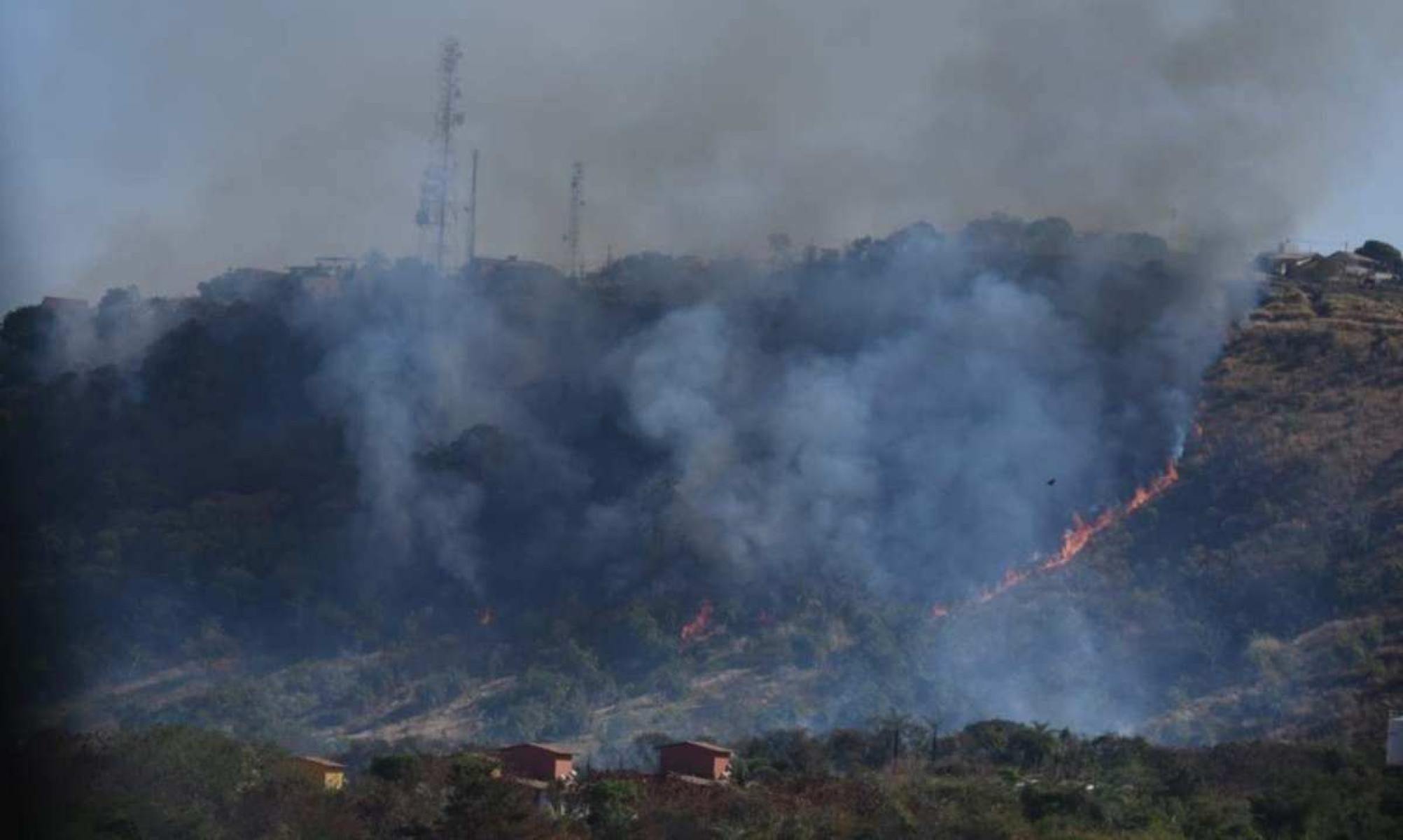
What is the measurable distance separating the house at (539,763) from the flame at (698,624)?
1524 cm

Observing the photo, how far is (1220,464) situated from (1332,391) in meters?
5.99

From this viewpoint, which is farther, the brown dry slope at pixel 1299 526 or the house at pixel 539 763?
the brown dry slope at pixel 1299 526

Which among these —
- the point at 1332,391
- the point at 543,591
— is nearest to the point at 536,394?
the point at 543,591

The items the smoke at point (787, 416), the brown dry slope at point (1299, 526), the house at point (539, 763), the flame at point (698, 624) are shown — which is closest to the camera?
the house at point (539, 763)

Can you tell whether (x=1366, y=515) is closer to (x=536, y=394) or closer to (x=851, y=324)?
(x=851, y=324)

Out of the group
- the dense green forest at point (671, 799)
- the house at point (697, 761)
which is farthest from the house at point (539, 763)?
the house at point (697, 761)

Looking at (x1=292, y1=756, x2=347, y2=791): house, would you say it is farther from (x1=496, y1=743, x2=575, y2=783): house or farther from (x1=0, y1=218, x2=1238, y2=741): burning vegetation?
(x1=0, y1=218, x2=1238, y2=741): burning vegetation

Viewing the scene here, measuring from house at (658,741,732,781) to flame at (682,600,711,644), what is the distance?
52.3ft

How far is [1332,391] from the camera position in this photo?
8456 cm

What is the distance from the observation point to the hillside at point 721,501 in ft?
236

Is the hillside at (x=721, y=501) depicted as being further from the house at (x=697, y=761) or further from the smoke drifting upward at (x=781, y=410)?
the house at (x=697, y=761)

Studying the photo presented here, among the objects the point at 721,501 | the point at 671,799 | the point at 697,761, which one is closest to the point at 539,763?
the point at 697,761

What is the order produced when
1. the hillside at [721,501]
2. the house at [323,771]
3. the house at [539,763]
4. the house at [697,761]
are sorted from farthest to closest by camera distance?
the hillside at [721,501]
the house at [539,763]
the house at [697,761]
the house at [323,771]

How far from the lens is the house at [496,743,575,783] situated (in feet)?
196
